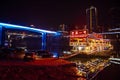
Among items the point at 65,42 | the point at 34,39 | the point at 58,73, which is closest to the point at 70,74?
the point at 58,73

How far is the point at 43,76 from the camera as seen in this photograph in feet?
68.1

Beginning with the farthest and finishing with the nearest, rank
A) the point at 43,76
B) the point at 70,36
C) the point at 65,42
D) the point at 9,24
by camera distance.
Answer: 1. the point at 70,36
2. the point at 65,42
3. the point at 9,24
4. the point at 43,76

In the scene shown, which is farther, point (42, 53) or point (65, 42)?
point (65, 42)

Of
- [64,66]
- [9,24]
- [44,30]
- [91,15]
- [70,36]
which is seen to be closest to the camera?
[64,66]

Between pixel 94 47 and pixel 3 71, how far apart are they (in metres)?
91.0

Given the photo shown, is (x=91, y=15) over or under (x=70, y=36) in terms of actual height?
over

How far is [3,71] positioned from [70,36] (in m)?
91.7

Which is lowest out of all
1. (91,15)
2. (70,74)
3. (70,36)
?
(70,74)

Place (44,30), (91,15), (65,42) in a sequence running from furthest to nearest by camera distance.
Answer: (91,15) < (65,42) < (44,30)

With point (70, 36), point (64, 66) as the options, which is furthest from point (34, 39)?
point (64, 66)

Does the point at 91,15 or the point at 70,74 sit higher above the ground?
the point at 91,15

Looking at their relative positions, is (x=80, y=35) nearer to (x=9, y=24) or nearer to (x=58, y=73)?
(x=9, y=24)

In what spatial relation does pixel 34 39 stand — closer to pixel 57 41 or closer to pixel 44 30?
pixel 57 41

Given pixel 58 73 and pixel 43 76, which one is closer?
pixel 43 76
